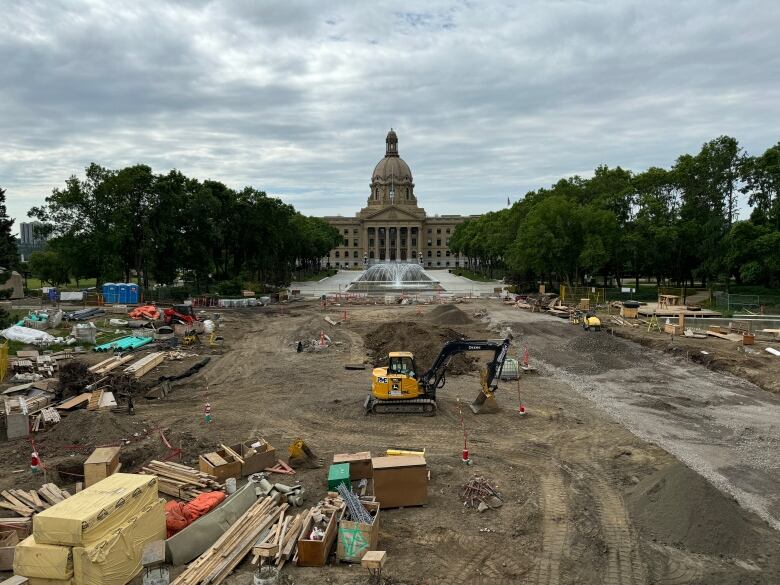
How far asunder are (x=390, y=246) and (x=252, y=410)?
151335 millimetres

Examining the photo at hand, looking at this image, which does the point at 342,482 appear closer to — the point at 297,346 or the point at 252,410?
the point at 252,410

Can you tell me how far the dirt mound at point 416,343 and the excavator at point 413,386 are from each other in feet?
20.2

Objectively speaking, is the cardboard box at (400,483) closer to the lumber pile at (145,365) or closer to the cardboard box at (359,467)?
the cardboard box at (359,467)

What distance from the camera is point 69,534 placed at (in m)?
8.45

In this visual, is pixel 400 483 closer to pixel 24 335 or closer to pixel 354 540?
pixel 354 540

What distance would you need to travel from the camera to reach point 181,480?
12.7 m

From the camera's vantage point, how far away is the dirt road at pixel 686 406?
1377cm

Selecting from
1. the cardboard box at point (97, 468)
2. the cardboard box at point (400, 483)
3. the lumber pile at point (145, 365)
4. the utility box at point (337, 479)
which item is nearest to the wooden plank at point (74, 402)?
the lumber pile at point (145, 365)

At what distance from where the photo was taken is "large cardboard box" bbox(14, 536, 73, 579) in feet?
27.6

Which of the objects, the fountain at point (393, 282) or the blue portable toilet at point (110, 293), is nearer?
the blue portable toilet at point (110, 293)

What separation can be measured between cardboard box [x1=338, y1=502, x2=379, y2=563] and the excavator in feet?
28.4

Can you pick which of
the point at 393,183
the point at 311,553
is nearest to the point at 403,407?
the point at 311,553

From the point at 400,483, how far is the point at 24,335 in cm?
2756

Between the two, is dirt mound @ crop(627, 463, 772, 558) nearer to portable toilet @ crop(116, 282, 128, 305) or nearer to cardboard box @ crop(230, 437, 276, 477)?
cardboard box @ crop(230, 437, 276, 477)
